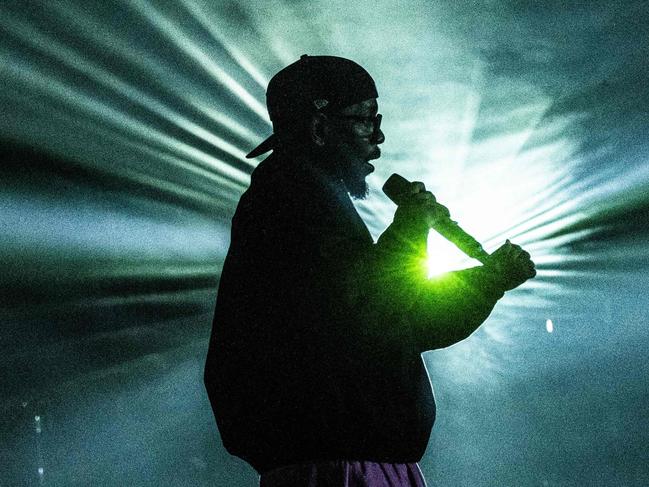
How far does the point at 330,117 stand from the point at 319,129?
39 millimetres

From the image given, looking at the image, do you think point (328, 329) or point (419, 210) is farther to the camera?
point (419, 210)

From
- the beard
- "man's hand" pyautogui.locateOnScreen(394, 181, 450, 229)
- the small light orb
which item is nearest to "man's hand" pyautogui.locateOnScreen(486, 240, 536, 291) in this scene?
"man's hand" pyautogui.locateOnScreen(394, 181, 450, 229)

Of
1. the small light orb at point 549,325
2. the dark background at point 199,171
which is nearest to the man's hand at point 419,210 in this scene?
the dark background at point 199,171

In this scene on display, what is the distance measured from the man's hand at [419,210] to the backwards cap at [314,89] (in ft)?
0.92

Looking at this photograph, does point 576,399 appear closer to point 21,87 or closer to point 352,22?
point 352,22

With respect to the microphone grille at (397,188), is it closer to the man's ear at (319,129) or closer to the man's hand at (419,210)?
the man's hand at (419,210)

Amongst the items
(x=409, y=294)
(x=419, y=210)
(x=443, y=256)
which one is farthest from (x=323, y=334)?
(x=443, y=256)

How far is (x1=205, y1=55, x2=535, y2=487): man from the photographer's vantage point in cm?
100

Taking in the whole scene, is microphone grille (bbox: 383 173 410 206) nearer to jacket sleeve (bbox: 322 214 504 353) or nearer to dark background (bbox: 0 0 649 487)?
jacket sleeve (bbox: 322 214 504 353)

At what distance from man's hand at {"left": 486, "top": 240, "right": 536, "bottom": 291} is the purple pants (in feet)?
1.35

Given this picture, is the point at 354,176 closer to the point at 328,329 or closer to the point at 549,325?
the point at 328,329

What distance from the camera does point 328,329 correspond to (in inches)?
40.5

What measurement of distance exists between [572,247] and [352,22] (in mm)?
2327

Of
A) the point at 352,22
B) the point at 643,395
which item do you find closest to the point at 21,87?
the point at 352,22
